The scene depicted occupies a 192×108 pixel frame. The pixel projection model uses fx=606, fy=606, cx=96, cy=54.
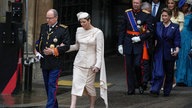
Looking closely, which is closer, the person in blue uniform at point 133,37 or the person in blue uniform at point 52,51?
the person in blue uniform at point 52,51

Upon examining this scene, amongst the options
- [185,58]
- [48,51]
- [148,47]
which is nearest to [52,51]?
[48,51]

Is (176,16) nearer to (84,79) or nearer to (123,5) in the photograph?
(84,79)

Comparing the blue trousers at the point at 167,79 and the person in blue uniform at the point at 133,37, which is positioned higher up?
the person in blue uniform at the point at 133,37

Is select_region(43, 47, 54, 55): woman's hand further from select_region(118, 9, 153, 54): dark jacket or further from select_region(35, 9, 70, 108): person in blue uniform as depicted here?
select_region(118, 9, 153, 54): dark jacket

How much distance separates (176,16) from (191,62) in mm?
1297

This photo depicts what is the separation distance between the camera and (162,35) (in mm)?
12305

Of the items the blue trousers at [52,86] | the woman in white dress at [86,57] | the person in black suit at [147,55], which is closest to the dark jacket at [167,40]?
the person in black suit at [147,55]

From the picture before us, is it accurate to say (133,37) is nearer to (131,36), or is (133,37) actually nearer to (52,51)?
(131,36)

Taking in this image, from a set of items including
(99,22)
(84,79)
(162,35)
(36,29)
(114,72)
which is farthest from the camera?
(99,22)

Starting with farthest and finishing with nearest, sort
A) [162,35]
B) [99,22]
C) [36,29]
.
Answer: [99,22] < [36,29] < [162,35]

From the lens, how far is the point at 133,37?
1229 centimetres

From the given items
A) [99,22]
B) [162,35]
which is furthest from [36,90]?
[99,22]

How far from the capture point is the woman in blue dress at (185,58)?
527 inches

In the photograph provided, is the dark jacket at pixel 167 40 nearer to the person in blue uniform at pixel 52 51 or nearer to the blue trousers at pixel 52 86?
the person in blue uniform at pixel 52 51
